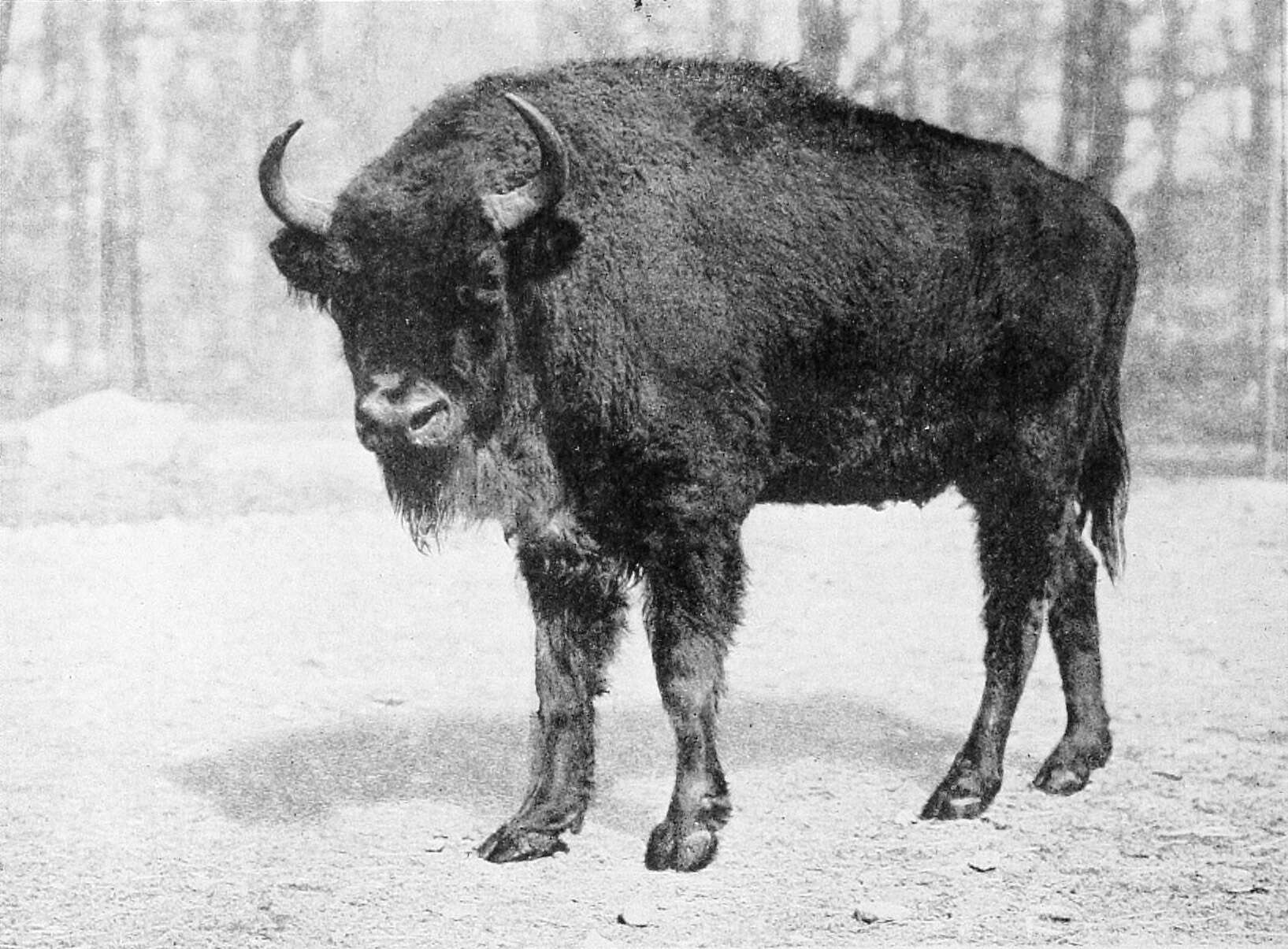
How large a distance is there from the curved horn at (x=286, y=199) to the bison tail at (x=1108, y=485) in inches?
125

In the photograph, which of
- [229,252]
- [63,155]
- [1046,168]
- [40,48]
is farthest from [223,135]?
[1046,168]

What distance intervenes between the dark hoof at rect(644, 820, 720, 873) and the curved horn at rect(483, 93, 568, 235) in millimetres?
2044

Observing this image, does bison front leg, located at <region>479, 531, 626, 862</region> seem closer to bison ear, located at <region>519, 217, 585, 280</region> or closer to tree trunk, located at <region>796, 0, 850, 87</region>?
bison ear, located at <region>519, 217, 585, 280</region>

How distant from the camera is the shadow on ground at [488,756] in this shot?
485cm

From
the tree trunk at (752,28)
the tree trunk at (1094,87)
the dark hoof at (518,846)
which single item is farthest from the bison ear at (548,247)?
the tree trunk at (1094,87)

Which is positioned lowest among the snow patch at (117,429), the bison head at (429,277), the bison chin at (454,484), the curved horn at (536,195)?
the snow patch at (117,429)

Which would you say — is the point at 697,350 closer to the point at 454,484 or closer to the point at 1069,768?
the point at 454,484

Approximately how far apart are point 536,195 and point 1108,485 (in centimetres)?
276

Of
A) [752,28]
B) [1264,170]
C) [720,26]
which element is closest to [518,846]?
[720,26]

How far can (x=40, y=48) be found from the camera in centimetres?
608

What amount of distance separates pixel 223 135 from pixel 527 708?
4.26 meters

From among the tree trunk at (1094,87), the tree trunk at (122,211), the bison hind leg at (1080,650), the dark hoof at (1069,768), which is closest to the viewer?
the dark hoof at (1069,768)

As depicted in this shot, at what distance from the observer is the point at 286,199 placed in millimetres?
4320

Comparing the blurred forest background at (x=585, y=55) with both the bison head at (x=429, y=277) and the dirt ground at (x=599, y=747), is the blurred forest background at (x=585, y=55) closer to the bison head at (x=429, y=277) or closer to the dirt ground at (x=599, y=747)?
the bison head at (x=429, y=277)
